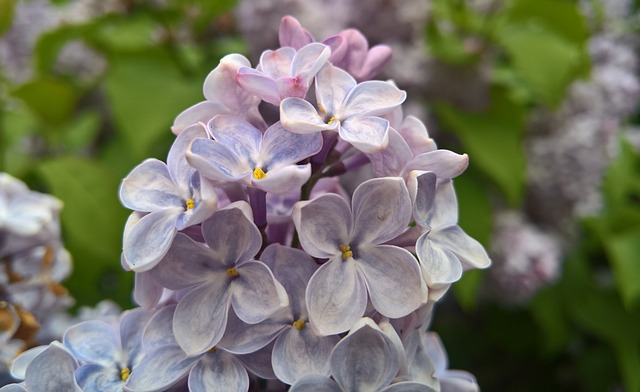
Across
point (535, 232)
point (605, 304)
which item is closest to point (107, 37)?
point (535, 232)

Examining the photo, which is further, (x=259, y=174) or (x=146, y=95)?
(x=146, y=95)

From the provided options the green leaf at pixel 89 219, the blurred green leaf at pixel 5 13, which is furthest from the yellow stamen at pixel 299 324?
the blurred green leaf at pixel 5 13

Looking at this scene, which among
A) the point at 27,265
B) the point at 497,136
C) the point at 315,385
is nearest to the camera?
the point at 315,385

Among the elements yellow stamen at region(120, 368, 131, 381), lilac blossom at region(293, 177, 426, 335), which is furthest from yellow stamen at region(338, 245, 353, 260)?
yellow stamen at region(120, 368, 131, 381)

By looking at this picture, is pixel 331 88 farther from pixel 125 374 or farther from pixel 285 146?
pixel 125 374

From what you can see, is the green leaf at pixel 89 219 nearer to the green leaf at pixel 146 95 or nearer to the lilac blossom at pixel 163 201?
the green leaf at pixel 146 95

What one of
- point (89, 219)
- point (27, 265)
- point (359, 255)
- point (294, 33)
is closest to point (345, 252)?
point (359, 255)

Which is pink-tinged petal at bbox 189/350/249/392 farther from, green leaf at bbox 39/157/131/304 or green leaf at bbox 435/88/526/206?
green leaf at bbox 435/88/526/206

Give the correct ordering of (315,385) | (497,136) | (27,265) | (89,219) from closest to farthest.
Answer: (315,385), (27,265), (89,219), (497,136)
